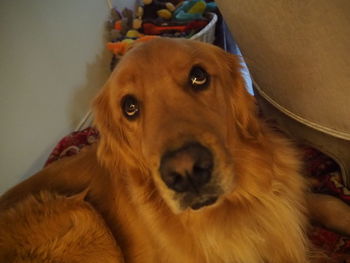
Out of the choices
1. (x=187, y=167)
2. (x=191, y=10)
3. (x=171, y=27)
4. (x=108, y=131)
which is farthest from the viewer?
(x=191, y=10)

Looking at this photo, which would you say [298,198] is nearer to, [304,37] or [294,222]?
[294,222]

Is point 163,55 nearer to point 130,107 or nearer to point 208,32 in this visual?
point 130,107

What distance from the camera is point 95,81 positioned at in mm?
4129

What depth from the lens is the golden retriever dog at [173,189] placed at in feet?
4.59

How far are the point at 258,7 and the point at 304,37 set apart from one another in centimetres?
26

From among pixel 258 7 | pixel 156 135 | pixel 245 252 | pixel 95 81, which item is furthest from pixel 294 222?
pixel 95 81


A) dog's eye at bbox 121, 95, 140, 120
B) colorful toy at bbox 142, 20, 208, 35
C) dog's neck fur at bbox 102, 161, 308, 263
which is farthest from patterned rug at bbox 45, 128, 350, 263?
colorful toy at bbox 142, 20, 208, 35

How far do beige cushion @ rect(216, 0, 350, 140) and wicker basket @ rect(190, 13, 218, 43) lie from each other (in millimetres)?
1670

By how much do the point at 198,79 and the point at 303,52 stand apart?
51 centimetres

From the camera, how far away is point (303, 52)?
1.57 meters

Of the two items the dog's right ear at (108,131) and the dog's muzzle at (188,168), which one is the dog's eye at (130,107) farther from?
the dog's muzzle at (188,168)

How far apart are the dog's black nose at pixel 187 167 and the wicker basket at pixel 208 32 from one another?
250cm

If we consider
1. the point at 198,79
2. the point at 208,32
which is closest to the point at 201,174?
the point at 198,79

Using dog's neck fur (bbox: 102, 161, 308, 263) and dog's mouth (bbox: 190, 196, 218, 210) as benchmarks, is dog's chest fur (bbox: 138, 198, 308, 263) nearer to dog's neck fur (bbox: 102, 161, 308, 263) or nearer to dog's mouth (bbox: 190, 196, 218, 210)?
dog's neck fur (bbox: 102, 161, 308, 263)
